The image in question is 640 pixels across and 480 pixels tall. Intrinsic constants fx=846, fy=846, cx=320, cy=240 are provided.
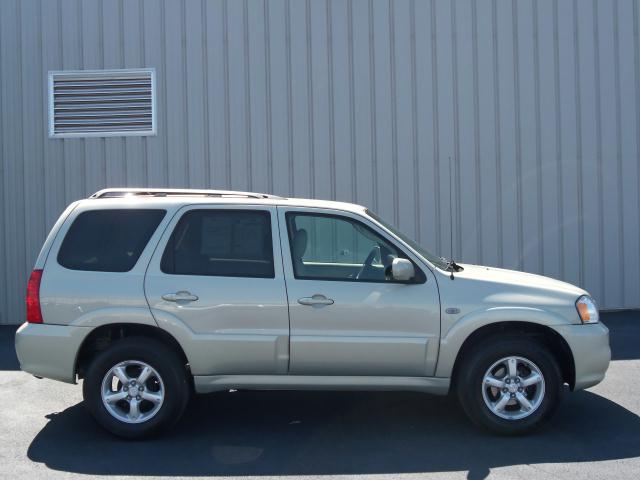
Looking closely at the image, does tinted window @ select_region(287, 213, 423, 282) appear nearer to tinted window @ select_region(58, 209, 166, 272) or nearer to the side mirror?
the side mirror

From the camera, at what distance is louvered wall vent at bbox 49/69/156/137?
1250 cm

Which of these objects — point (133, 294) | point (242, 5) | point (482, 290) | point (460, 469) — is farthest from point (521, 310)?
point (242, 5)

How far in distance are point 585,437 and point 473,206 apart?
248 inches

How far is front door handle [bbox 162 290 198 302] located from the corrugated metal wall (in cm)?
612

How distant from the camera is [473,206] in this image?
12.4 m

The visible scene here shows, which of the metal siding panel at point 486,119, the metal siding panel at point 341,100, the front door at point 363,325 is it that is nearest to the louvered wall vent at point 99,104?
the metal siding panel at point 341,100

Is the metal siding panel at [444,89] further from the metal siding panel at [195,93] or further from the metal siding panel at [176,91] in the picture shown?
the metal siding panel at [176,91]

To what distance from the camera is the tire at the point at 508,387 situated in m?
6.41

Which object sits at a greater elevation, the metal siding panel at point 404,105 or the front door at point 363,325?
the metal siding panel at point 404,105

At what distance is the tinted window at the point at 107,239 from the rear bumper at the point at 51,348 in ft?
1.63

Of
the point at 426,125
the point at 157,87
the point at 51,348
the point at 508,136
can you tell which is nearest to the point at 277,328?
the point at 51,348

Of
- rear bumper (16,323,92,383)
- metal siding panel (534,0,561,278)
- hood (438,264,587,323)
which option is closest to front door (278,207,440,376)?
hood (438,264,587,323)

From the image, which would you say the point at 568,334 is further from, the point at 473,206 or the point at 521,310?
the point at 473,206

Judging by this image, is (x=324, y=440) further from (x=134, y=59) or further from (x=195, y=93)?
(x=134, y=59)
